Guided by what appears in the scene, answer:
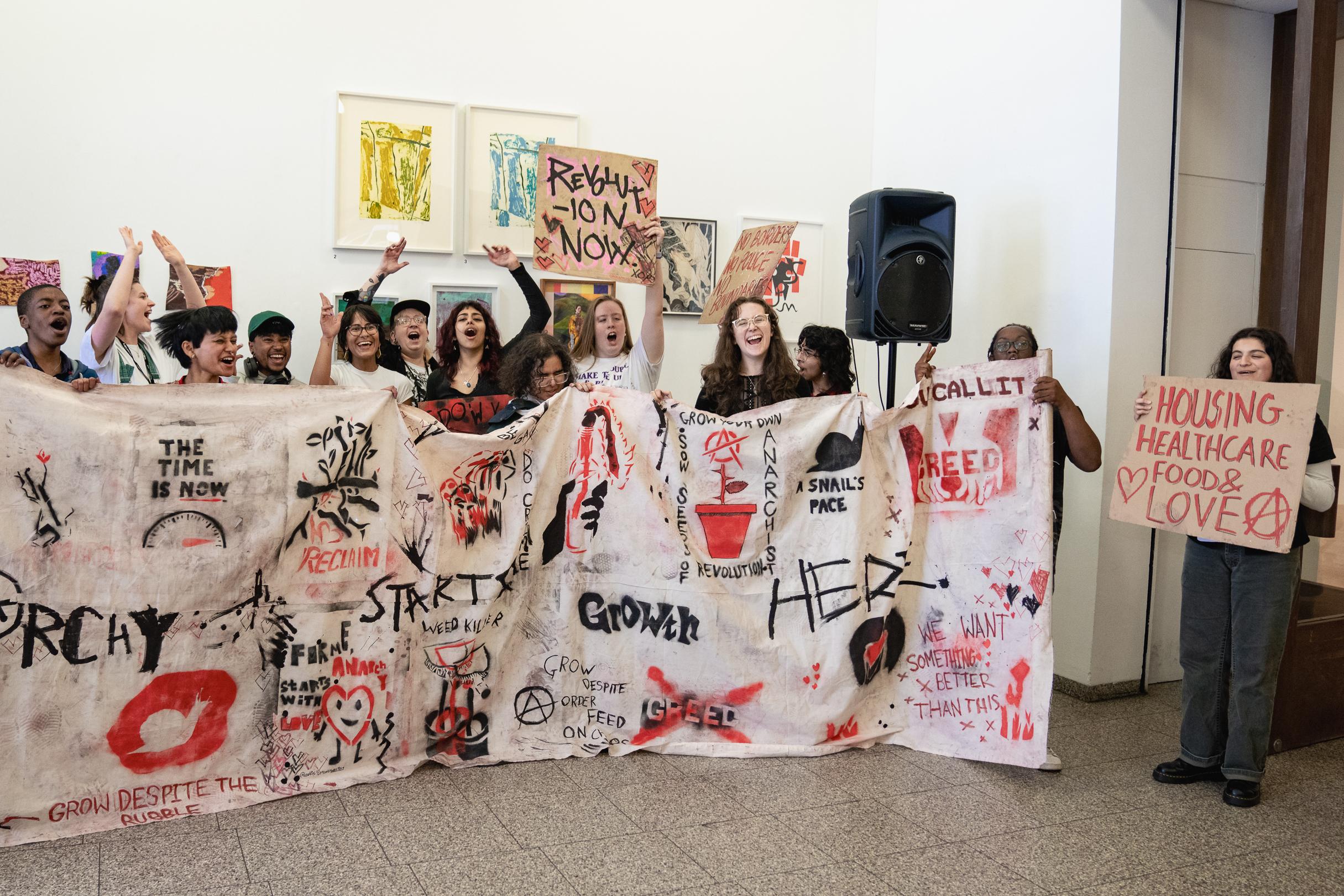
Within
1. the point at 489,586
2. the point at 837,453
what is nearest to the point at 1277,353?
the point at 837,453

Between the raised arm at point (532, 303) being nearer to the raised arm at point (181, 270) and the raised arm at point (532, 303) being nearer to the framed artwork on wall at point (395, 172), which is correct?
the framed artwork on wall at point (395, 172)

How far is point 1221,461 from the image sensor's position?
9.25 ft

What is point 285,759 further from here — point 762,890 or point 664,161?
point 664,161

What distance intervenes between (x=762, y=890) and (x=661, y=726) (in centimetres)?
89

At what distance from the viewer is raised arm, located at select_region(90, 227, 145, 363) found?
3.07m

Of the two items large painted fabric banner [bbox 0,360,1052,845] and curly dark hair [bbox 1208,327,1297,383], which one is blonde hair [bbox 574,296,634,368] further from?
curly dark hair [bbox 1208,327,1297,383]

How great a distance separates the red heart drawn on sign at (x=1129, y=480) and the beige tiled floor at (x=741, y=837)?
2.86ft

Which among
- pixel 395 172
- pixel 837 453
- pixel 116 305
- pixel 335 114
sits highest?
pixel 335 114

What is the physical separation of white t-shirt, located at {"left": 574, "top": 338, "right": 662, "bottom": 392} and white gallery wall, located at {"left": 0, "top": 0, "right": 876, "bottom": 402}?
3.27 feet

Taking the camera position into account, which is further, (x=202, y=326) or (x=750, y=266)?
(x=750, y=266)

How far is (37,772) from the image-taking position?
246cm

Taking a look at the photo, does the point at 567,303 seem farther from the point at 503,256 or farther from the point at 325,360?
the point at 325,360

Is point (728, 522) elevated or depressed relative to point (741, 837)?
elevated

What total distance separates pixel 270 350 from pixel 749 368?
1.72 metres
